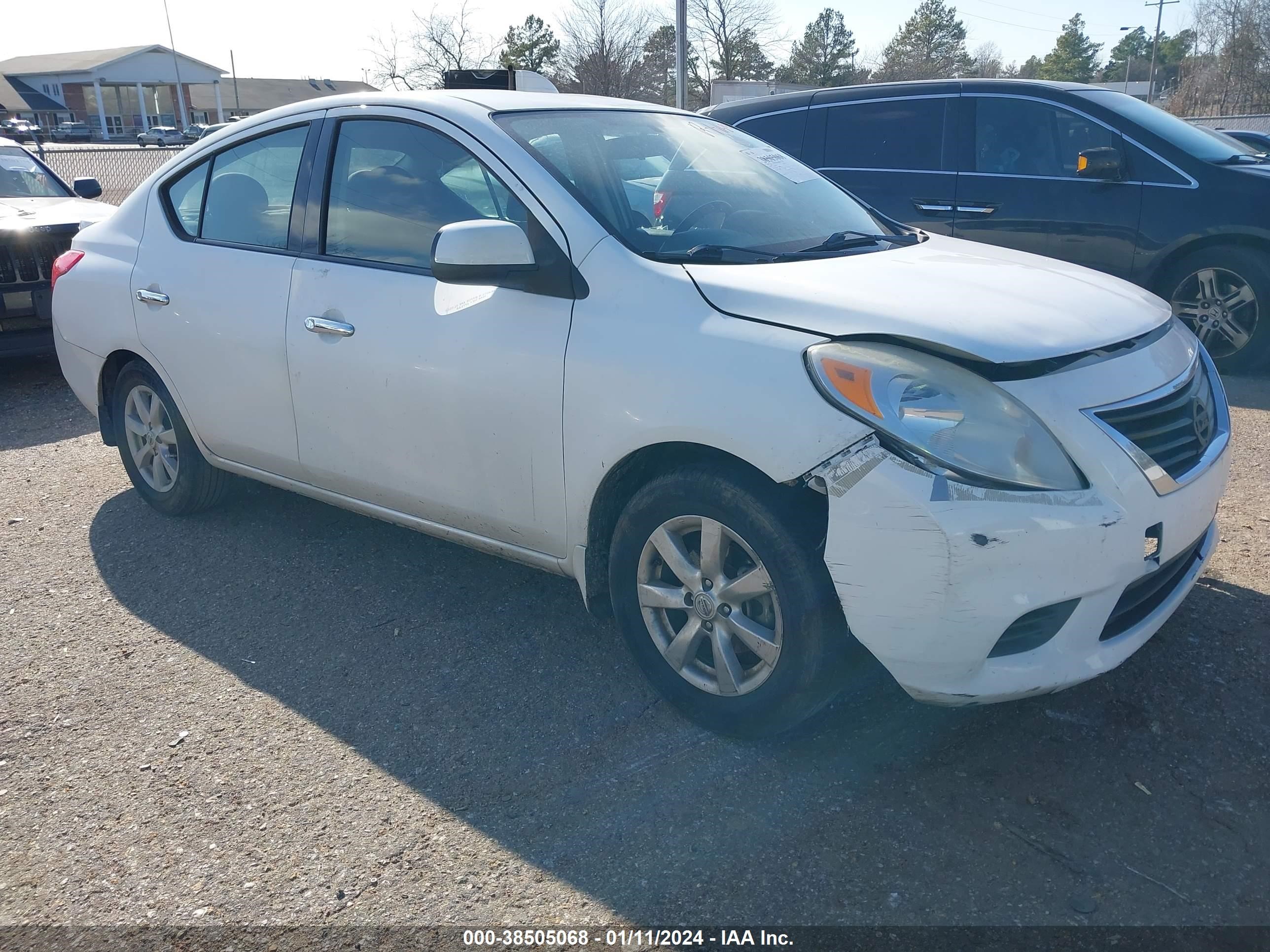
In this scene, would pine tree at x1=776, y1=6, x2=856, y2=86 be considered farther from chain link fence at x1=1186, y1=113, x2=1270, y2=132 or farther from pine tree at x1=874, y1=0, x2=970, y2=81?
chain link fence at x1=1186, y1=113, x2=1270, y2=132

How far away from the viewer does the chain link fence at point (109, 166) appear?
67.8 feet

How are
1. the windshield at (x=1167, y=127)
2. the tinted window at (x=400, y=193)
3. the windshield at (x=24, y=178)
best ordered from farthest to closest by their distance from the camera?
the windshield at (x=24, y=178) → the windshield at (x=1167, y=127) → the tinted window at (x=400, y=193)

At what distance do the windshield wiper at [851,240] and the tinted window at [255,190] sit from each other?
195 cm

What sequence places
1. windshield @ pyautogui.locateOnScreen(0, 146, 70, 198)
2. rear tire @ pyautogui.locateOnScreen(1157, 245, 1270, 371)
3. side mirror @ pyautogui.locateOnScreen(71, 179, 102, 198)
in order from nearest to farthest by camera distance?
rear tire @ pyautogui.locateOnScreen(1157, 245, 1270, 371) < windshield @ pyautogui.locateOnScreen(0, 146, 70, 198) < side mirror @ pyautogui.locateOnScreen(71, 179, 102, 198)

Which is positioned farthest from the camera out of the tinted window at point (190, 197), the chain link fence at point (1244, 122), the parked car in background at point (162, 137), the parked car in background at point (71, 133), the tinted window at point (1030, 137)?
the parked car in background at point (71, 133)

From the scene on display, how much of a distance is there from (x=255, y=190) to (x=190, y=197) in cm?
49

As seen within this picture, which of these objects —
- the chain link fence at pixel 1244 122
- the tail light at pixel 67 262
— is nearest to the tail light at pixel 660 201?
the tail light at pixel 67 262

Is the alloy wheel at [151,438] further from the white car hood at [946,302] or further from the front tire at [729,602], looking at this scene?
the white car hood at [946,302]

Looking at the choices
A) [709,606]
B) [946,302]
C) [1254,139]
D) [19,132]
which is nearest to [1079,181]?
[1254,139]

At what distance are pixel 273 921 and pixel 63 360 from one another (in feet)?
11.8

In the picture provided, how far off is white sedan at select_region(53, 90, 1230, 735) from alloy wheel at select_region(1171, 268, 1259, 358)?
3.83 m

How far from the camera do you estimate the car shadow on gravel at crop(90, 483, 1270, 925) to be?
92.4 inches

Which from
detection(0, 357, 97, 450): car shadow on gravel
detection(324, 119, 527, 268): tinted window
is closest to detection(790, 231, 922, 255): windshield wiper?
detection(324, 119, 527, 268): tinted window

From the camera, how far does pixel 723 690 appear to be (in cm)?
285
